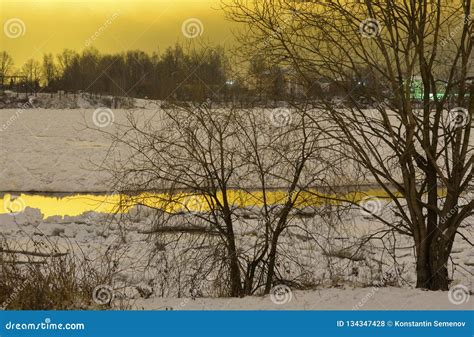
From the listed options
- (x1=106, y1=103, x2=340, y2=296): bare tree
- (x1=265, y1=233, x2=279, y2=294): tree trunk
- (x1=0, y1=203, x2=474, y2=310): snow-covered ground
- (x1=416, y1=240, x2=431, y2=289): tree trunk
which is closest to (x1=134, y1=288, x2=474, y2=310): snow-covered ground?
(x1=0, y1=203, x2=474, y2=310): snow-covered ground

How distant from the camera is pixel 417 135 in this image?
855 centimetres

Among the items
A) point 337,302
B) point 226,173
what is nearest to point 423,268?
point 337,302

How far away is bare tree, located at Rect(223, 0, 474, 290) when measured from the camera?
848cm

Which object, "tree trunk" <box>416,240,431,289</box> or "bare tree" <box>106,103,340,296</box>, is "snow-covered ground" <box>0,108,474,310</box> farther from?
"bare tree" <box>106,103,340,296</box>

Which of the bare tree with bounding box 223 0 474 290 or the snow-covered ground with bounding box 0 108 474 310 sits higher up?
the bare tree with bounding box 223 0 474 290

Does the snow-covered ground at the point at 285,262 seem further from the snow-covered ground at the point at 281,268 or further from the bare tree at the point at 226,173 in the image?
the bare tree at the point at 226,173

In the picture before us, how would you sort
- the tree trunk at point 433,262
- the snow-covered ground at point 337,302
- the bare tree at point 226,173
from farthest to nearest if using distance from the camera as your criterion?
1. the bare tree at point 226,173
2. the tree trunk at point 433,262
3. the snow-covered ground at point 337,302

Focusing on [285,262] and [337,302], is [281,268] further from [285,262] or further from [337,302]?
[337,302]

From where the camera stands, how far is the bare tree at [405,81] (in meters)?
8.48

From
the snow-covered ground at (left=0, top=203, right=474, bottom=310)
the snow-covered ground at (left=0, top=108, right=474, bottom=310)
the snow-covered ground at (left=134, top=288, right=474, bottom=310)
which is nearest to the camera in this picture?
the snow-covered ground at (left=134, top=288, right=474, bottom=310)

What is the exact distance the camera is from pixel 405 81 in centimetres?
849

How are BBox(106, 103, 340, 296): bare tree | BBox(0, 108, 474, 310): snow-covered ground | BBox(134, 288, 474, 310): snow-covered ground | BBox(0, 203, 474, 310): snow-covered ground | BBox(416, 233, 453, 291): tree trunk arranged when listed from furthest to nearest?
BBox(106, 103, 340, 296): bare tree < BBox(416, 233, 453, 291): tree trunk < BBox(0, 108, 474, 310): snow-covered ground < BBox(0, 203, 474, 310): snow-covered ground < BBox(134, 288, 474, 310): snow-covered ground

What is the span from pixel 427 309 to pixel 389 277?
8.55 feet

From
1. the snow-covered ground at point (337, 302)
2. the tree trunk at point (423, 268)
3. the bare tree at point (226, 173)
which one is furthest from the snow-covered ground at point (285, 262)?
the bare tree at point (226, 173)
